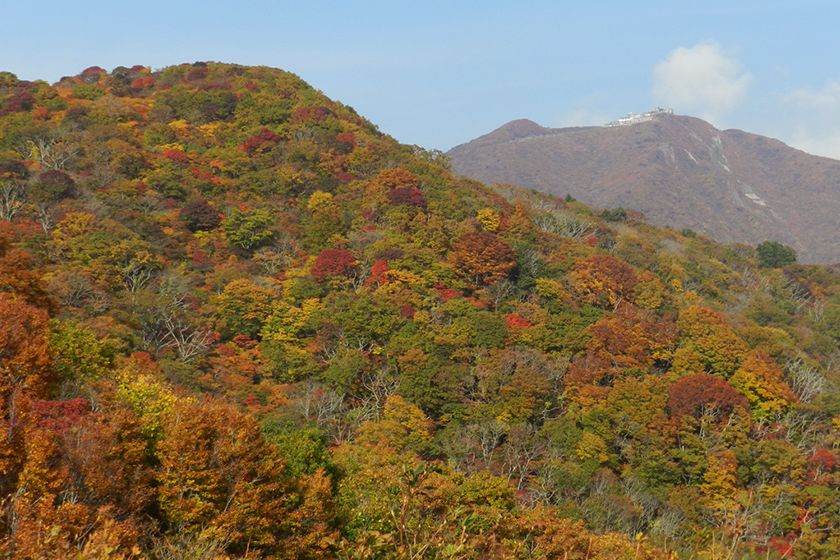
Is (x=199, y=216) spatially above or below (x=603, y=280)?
above

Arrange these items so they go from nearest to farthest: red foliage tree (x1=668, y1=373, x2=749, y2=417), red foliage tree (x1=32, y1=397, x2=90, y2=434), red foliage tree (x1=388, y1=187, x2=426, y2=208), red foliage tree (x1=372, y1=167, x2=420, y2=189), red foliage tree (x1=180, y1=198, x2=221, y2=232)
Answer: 1. red foliage tree (x1=32, y1=397, x2=90, y2=434)
2. red foliage tree (x1=668, y1=373, x2=749, y2=417)
3. red foliage tree (x1=180, y1=198, x2=221, y2=232)
4. red foliage tree (x1=388, y1=187, x2=426, y2=208)
5. red foliage tree (x1=372, y1=167, x2=420, y2=189)

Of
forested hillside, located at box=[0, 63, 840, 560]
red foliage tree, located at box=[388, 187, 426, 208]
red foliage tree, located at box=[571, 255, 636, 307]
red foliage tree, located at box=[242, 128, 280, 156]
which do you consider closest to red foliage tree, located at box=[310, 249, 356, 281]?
forested hillside, located at box=[0, 63, 840, 560]

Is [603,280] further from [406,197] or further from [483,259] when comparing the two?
[406,197]

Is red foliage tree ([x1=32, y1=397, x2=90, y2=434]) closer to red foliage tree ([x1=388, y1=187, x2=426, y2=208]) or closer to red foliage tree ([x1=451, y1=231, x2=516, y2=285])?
red foliage tree ([x1=451, y1=231, x2=516, y2=285])

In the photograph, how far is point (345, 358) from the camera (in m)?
40.4

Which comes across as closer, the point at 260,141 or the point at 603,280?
the point at 603,280

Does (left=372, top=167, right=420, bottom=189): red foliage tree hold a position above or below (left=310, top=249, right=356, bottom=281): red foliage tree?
above

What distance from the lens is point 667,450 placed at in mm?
38656

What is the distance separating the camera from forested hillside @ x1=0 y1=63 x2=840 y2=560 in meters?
17.2

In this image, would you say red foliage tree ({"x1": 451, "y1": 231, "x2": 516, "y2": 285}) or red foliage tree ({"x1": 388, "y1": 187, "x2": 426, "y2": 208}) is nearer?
red foliage tree ({"x1": 451, "y1": 231, "x2": 516, "y2": 285})

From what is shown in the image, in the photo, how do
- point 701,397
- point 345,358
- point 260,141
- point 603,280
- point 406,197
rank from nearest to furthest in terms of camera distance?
point 345,358
point 701,397
point 603,280
point 406,197
point 260,141

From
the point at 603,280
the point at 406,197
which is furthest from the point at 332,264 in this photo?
the point at 603,280

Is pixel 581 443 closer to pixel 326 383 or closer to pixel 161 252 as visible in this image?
pixel 326 383

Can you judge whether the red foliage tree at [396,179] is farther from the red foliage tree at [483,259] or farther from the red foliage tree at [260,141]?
the red foliage tree at [260,141]
